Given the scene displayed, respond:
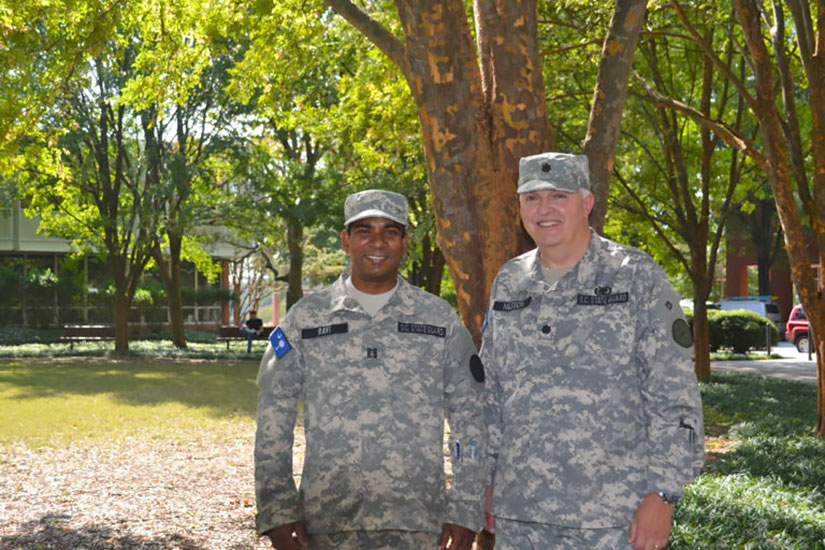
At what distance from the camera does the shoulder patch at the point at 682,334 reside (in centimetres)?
292

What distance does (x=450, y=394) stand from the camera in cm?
342

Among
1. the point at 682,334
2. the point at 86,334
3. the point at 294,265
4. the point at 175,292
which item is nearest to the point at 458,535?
the point at 682,334

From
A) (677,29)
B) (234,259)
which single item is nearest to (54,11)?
(677,29)

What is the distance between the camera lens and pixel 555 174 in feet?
10.4

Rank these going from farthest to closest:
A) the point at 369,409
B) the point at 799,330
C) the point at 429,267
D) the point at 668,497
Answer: the point at 799,330, the point at 429,267, the point at 369,409, the point at 668,497

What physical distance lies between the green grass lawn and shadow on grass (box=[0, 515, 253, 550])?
4.40 metres

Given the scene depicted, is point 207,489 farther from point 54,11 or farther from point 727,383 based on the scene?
point 727,383

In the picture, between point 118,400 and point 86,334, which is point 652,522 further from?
point 86,334

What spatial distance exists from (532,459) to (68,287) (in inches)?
1426

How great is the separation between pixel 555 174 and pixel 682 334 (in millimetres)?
721

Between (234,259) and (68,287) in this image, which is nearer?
(68,287)

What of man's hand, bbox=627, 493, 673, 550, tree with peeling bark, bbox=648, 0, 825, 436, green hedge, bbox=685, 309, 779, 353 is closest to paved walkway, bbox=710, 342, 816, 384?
green hedge, bbox=685, 309, 779, 353

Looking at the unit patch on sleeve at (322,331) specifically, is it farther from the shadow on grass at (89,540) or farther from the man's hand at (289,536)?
the shadow on grass at (89,540)

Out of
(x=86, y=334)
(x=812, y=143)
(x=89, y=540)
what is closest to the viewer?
(x=89, y=540)
